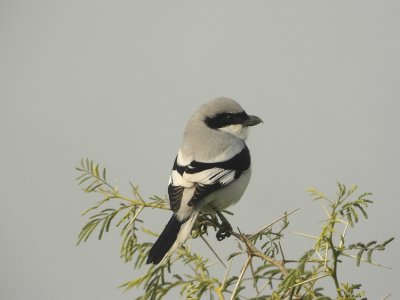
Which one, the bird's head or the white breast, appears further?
the bird's head

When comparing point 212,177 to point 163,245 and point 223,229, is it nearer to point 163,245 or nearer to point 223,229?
point 223,229

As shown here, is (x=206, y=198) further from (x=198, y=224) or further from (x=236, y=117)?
(x=236, y=117)

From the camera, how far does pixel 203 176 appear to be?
2500 millimetres

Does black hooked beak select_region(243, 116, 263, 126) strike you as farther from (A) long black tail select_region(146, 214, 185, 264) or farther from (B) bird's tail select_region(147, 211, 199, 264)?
(A) long black tail select_region(146, 214, 185, 264)

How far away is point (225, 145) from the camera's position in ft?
9.04

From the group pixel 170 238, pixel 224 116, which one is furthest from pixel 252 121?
pixel 170 238

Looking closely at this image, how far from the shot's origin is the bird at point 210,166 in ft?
7.54

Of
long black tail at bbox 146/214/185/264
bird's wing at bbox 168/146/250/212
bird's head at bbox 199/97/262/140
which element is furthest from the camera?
bird's head at bbox 199/97/262/140

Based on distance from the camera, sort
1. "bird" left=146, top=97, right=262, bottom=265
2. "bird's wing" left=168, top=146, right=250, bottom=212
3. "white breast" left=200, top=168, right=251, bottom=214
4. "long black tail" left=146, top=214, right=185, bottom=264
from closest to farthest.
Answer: "long black tail" left=146, top=214, right=185, bottom=264, "bird" left=146, top=97, right=262, bottom=265, "bird's wing" left=168, top=146, right=250, bottom=212, "white breast" left=200, top=168, right=251, bottom=214

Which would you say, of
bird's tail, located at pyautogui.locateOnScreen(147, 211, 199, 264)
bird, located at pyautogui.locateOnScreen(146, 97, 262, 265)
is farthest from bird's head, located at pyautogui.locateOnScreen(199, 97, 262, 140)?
bird's tail, located at pyautogui.locateOnScreen(147, 211, 199, 264)

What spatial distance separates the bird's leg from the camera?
2.55m

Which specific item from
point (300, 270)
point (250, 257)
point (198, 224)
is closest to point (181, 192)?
point (198, 224)

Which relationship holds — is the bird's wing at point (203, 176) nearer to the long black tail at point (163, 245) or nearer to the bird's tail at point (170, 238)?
the bird's tail at point (170, 238)

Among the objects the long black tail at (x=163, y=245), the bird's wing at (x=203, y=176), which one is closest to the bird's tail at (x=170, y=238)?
the long black tail at (x=163, y=245)
